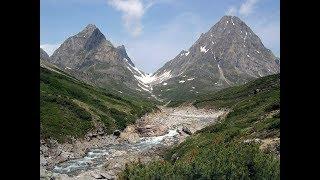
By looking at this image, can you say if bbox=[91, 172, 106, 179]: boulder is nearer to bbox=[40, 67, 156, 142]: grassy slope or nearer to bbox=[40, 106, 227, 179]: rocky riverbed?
bbox=[40, 106, 227, 179]: rocky riverbed

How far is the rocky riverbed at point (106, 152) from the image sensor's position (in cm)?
4838

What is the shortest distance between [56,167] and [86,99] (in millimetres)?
54749

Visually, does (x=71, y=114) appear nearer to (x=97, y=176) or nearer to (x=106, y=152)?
(x=106, y=152)

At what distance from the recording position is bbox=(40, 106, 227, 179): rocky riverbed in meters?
48.4

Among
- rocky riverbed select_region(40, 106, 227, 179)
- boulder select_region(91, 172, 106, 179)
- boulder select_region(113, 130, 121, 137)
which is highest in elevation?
boulder select_region(113, 130, 121, 137)

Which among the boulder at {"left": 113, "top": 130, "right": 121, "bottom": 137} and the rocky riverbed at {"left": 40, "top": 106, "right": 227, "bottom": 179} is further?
the boulder at {"left": 113, "top": 130, "right": 121, "bottom": 137}

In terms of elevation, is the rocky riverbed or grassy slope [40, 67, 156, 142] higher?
grassy slope [40, 67, 156, 142]

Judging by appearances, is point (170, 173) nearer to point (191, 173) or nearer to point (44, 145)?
point (191, 173)

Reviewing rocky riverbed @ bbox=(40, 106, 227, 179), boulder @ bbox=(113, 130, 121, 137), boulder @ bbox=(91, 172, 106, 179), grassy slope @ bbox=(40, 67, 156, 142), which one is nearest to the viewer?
boulder @ bbox=(91, 172, 106, 179)

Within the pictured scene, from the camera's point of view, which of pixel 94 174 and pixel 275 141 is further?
pixel 94 174

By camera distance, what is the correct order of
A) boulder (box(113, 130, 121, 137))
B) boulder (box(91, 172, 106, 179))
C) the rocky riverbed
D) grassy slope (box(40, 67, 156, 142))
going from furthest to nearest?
boulder (box(113, 130, 121, 137))
grassy slope (box(40, 67, 156, 142))
the rocky riverbed
boulder (box(91, 172, 106, 179))

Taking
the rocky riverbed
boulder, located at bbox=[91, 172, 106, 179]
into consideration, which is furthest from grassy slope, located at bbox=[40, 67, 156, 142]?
boulder, located at bbox=[91, 172, 106, 179]

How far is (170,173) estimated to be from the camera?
938 inches
